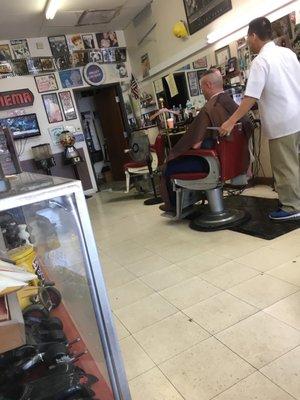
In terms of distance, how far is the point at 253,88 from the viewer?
2.85 m

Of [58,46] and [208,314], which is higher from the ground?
[58,46]

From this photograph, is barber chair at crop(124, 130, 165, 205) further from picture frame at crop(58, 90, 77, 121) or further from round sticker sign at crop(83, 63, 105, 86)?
round sticker sign at crop(83, 63, 105, 86)

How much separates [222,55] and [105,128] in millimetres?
4106

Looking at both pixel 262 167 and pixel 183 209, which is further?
pixel 262 167

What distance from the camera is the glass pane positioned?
96 cm

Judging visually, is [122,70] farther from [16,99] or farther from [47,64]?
[16,99]

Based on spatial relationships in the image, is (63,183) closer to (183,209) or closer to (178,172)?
(178,172)

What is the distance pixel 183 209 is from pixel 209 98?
1.15 m

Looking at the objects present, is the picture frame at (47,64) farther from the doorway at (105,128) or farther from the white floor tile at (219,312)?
the white floor tile at (219,312)

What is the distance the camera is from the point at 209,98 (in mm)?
3373

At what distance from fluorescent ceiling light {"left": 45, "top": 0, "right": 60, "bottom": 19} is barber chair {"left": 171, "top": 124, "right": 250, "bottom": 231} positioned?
10.6 feet

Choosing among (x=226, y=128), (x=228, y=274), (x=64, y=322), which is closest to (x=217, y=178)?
(x=226, y=128)

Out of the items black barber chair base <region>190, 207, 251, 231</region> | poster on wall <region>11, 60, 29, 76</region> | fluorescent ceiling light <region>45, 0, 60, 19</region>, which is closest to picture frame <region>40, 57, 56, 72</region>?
poster on wall <region>11, 60, 29, 76</region>

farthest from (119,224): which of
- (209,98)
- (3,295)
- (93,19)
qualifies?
(93,19)
